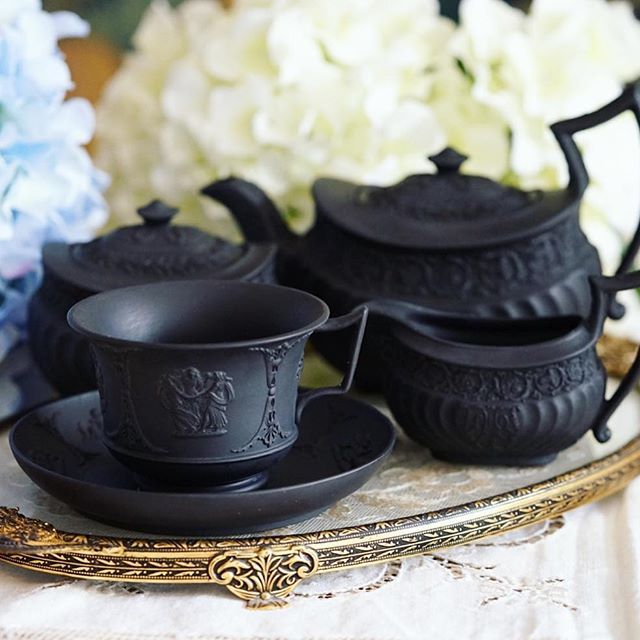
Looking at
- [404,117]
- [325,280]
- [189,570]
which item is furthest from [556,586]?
[404,117]

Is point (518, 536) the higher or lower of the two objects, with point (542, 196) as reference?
lower

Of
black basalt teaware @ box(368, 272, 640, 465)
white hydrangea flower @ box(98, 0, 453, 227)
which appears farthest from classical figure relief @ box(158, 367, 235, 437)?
white hydrangea flower @ box(98, 0, 453, 227)

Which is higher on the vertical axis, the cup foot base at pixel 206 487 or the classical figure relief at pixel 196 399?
the classical figure relief at pixel 196 399

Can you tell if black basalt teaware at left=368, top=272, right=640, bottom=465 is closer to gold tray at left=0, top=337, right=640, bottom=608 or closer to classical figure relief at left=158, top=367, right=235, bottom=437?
gold tray at left=0, top=337, right=640, bottom=608

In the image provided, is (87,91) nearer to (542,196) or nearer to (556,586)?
(542,196)

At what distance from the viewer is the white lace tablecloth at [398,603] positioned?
59cm

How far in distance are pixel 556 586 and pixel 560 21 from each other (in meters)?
0.62

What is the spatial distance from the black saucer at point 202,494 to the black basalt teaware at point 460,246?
4.2 inches

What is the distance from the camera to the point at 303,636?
0.59 m

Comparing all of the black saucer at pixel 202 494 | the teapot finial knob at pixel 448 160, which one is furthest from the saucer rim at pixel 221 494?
the teapot finial knob at pixel 448 160

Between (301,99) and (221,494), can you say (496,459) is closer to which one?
(221,494)

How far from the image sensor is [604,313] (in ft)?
2.55

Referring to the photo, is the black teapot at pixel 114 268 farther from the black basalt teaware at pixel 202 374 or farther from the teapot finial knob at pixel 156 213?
the black basalt teaware at pixel 202 374

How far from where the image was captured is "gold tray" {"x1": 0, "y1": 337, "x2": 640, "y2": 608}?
624 mm
